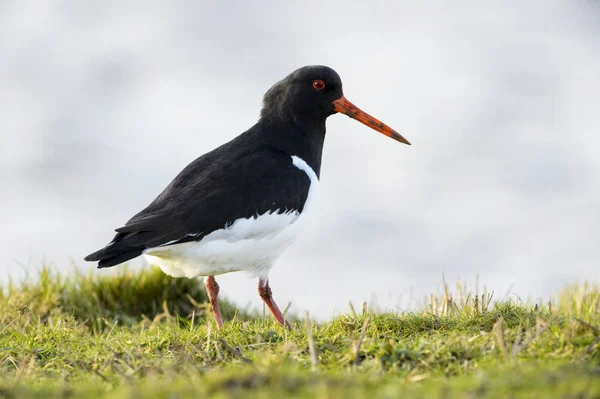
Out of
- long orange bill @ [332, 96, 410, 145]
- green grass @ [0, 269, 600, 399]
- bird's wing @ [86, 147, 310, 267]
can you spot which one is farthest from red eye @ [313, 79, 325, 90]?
green grass @ [0, 269, 600, 399]

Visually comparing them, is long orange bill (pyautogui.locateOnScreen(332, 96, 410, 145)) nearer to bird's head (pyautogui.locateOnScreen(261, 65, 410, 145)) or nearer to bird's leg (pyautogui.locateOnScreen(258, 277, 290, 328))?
bird's head (pyautogui.locateOnScreen(261, 65, 410, 145))

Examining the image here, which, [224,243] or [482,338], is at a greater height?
[224,243]

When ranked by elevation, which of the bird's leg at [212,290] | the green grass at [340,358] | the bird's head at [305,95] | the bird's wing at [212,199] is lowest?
the green grass at [340,358]

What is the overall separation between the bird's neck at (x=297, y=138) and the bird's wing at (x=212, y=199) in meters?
0.16

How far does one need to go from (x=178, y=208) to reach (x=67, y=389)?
2851 millimetres

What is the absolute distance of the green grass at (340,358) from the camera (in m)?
3.29

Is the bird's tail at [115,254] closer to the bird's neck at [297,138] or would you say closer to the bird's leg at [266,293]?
the bird's leg at [266,293]

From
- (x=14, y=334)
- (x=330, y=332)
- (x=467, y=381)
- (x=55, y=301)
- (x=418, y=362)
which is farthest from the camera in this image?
(x=55, y=301)

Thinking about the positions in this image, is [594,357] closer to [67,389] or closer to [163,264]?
[67,389]

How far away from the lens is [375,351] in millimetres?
4555

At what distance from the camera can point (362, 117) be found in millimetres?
7727

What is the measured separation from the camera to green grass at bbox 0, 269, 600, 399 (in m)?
3.29

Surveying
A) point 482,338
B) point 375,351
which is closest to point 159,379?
point 375,351

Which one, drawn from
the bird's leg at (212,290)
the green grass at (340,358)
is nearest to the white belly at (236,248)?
the bird's leg at (212,290)
